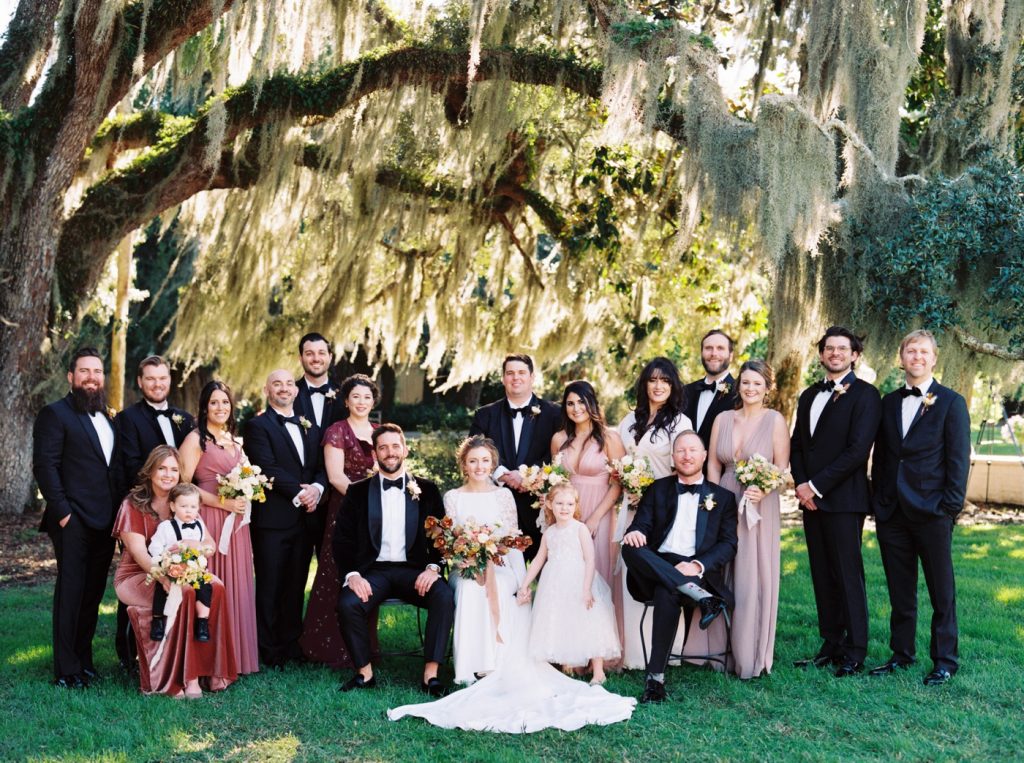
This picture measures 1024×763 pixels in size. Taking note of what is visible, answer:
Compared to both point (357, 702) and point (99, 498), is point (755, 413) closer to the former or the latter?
point (357, 702)

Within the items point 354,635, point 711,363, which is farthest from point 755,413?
point 354,635

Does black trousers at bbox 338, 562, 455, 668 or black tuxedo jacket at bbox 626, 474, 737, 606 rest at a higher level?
black tuxedo jacket at bbox 626, 474, 737, 606

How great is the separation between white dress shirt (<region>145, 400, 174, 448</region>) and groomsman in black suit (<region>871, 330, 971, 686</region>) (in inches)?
143

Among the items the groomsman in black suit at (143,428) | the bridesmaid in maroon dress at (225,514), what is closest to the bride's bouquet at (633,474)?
the bridesmaid in maroon dress at (225,514)

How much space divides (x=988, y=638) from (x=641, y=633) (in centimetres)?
221

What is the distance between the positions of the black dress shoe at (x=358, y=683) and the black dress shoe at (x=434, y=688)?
0.81 ft

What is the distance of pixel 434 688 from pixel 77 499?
1.98m

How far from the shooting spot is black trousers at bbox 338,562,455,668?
15.9 ft

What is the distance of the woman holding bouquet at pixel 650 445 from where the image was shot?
5258mm

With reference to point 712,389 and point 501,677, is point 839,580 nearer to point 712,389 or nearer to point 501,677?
point 712,389

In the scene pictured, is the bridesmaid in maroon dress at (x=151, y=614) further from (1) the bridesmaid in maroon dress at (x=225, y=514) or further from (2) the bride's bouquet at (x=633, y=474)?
(2) the bride's bouquet at (x=633, y=474)

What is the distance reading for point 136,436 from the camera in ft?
16.9

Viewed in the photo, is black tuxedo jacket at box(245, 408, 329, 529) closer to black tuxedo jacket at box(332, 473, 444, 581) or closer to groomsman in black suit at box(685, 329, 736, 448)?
black tuxedo jacket at box(332, 473, 444, 581)

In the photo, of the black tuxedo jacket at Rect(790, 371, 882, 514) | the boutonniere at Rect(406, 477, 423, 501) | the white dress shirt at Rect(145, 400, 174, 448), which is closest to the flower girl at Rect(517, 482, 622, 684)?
the boutonniere at Rect(406, 477, 423, 501)
